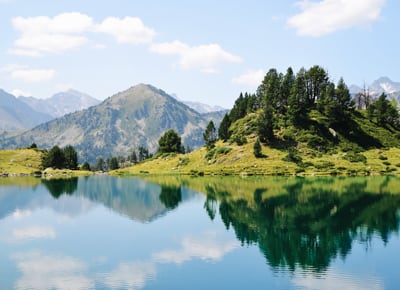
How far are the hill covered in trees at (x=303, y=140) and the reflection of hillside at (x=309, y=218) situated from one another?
4573 centimetres

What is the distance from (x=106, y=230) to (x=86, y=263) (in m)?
22.6

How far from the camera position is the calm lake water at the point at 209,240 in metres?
40.2

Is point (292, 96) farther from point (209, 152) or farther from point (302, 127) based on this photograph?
point (209, 152)

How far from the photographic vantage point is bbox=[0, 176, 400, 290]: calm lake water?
40.2m

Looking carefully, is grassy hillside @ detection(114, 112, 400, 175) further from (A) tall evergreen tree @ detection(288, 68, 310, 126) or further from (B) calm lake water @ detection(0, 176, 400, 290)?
(B) calm lake water @ detection(0, 176, 400, 290)

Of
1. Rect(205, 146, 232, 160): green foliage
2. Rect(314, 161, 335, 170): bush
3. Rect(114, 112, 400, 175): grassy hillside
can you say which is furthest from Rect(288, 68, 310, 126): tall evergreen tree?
Rect(205, 146, 232, 160): green foliage

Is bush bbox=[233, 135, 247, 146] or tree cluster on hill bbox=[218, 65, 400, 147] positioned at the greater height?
tree cluster on hill bbox=[218, 65, 400, 147]

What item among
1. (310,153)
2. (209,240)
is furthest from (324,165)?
(209,240)

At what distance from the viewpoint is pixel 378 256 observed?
48000 mm

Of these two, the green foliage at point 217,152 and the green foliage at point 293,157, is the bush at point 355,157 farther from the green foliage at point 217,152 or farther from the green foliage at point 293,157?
the green foliage at point 217,152

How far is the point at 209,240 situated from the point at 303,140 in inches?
4931

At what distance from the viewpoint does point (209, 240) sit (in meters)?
58.3

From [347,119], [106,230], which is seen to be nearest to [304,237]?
[106,230]

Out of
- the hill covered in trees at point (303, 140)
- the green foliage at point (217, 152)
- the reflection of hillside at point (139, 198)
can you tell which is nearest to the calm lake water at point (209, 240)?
the reflection of hillside at point (139, 198)
